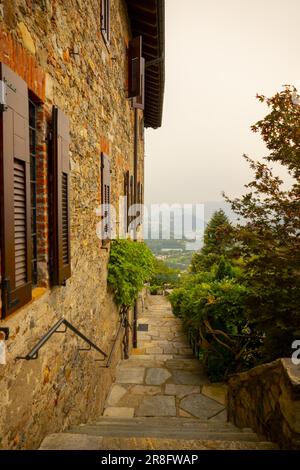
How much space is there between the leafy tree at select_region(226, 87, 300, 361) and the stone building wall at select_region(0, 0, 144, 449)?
2541 mm

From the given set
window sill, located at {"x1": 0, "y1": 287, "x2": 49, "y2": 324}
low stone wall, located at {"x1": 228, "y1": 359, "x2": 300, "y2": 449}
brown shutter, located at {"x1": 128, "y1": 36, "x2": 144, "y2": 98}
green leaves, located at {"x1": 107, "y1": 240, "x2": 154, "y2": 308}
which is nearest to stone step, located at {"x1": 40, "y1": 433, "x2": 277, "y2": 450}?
low stone wall, located at {"x1": 228, "y1": 359, "x2": 300, "y2": 449}

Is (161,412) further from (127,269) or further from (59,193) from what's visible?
(59,193)

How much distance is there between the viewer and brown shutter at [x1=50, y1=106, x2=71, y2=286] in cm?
267

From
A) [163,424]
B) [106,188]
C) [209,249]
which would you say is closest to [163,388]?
[163,424]

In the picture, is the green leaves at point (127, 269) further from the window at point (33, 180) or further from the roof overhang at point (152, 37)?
the roof overhang at point (152, 37)

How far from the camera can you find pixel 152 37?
24.6ft

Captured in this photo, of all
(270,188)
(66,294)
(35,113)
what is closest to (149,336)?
(270,188)

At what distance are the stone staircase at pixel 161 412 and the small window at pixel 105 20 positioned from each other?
17.3 feet

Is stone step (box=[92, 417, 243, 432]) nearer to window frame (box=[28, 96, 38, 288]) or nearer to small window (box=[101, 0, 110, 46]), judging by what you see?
window frame (box=[28, 96, 38, 288])

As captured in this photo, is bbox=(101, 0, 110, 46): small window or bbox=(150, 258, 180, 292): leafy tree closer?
bbox=(101, 0, 110, 46): small window

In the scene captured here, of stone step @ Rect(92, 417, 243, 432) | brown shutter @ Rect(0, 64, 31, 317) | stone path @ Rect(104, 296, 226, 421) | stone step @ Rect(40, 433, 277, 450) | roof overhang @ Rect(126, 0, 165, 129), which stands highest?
roof overhang @ Rect(126, 0, 165, 129)

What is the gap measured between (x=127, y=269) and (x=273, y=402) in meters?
3.48

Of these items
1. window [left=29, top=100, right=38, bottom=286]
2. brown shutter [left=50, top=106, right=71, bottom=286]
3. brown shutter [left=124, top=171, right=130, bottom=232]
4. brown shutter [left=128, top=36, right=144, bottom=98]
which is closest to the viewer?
window [left=29, top=100, right=38, bottom=286]

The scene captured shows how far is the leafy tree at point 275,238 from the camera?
13.8ft
